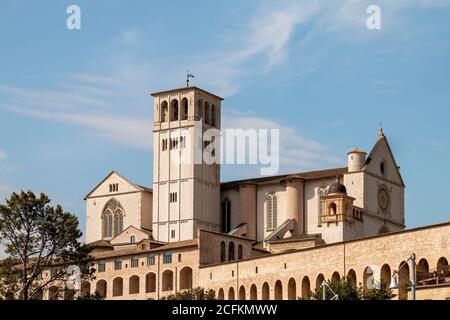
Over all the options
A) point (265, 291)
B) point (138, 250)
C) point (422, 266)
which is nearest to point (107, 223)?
point (138, 250)

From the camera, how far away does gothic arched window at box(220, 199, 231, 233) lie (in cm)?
13150

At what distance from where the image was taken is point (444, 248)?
3135 inches

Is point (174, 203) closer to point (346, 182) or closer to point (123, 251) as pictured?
point (123, 251)

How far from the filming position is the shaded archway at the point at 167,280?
381 ft

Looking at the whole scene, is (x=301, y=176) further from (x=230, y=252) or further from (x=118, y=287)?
(x=118, y=287)

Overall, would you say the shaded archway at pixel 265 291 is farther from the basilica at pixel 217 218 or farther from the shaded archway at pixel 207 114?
the shaded archway at pixel 207 114

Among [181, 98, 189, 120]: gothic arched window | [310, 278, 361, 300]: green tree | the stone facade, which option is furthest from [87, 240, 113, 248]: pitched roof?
[310, 278, 361, 300]: green tree

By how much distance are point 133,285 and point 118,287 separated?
195 centimetres

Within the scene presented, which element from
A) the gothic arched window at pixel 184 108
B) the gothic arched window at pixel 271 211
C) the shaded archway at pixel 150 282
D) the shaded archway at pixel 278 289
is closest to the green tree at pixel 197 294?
the shaded archway at pixel 278 289

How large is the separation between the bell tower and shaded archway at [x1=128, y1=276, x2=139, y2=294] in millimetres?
9265

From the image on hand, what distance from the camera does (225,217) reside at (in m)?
132

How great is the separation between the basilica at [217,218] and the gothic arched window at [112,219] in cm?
12

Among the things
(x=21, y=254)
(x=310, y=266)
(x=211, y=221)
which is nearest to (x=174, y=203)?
(x=211, y=221)
